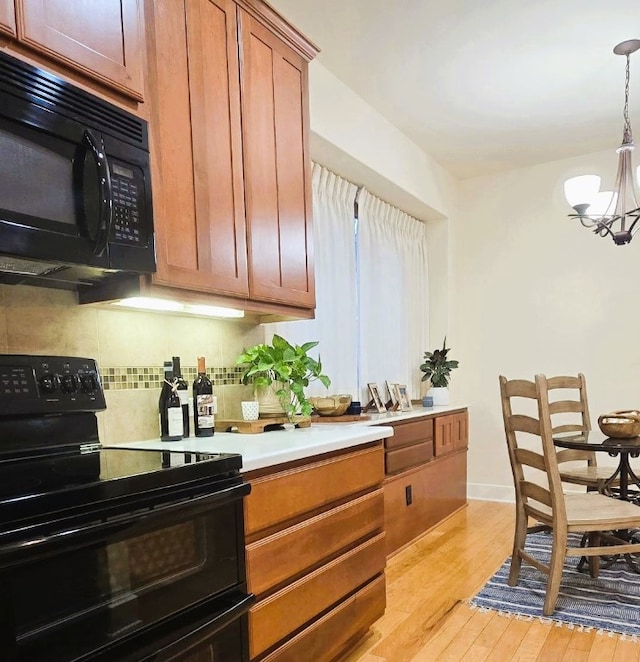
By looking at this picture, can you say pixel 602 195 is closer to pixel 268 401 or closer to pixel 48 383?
pixel 268 401

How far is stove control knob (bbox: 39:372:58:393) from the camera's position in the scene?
1453 millimetres

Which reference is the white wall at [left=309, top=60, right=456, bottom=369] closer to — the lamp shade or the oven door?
the lamp shade

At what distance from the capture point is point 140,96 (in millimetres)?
1562

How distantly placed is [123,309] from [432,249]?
11.4 ft

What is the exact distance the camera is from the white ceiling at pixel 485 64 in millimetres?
2498

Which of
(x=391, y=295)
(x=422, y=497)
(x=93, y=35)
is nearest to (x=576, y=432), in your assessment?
(x=422, y=497)

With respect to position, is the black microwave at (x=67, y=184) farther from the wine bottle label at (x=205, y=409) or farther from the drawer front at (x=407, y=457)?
the drawer front at (x=407, y=457)

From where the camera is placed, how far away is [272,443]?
1.81m

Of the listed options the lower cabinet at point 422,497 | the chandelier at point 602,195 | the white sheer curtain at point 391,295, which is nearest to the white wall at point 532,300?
the white sheer curtain at point 391,295

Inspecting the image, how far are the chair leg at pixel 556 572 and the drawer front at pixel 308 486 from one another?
884 millimetres

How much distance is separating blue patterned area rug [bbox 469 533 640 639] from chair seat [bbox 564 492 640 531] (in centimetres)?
38

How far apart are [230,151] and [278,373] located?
0.90 m

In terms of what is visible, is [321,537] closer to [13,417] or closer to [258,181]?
[13,417]

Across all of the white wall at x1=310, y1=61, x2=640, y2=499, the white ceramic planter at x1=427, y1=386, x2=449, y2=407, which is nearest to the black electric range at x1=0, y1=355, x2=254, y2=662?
the white wall at x1=310, y1=61, x2=640, y2=499
